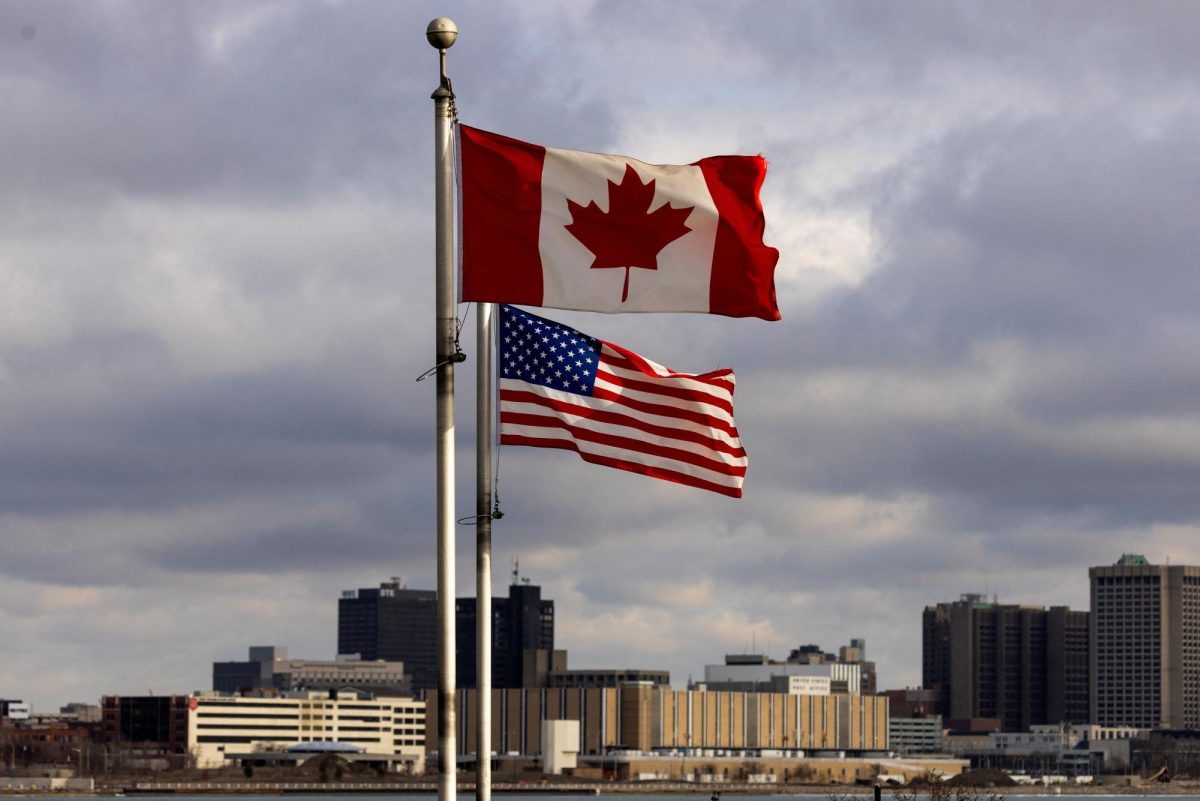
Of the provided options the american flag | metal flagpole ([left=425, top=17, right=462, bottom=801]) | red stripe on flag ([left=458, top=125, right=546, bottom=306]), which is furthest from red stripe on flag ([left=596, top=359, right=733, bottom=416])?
metal flagpole ([left=425, top=17, right=462, bottom=801])

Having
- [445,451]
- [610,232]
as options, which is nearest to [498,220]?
[610,232]

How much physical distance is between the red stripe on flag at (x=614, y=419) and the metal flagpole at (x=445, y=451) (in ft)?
8.68

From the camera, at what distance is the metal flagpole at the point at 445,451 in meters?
28.5

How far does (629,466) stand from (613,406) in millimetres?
927

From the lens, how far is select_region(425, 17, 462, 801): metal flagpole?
28.5 meters

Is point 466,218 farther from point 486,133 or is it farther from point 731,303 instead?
point 731,303

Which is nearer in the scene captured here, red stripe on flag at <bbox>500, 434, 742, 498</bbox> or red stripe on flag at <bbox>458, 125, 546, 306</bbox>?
red stripe on flag at <bbox>458, 125, 546, 306</bbox>

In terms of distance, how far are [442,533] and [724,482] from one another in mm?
5499

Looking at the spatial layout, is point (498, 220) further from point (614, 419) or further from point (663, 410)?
point (663, 410)

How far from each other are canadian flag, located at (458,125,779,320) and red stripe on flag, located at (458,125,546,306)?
0.5 inches

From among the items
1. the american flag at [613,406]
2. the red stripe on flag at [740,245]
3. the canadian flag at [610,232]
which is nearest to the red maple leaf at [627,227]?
the canadian flag at [610,232]

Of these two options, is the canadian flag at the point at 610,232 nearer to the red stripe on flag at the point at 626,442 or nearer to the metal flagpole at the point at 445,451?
the metal flagpole at the point at 445,451

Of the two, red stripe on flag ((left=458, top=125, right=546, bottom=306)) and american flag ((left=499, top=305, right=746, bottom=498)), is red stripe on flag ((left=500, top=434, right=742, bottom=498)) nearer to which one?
american flag ((left=499, top=305, right=746, bottom=498))

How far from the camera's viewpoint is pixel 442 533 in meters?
28.8
